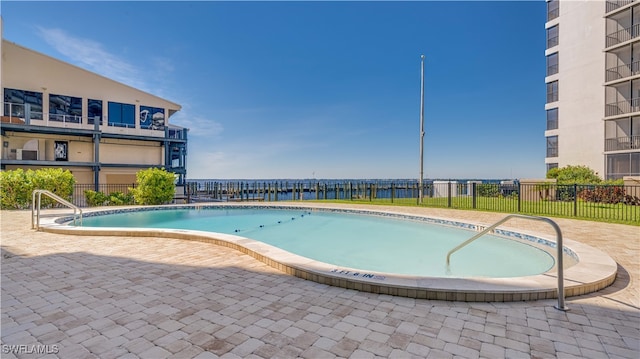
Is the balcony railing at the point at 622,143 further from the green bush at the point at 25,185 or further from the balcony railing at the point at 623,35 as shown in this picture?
the green bush at the point at 25,185

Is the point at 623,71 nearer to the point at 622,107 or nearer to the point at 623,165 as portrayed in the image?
the point at 622,107

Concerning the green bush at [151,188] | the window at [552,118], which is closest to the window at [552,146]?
the window at [552,118]

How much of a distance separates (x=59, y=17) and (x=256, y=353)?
17400mm

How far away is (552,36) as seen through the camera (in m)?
21.9

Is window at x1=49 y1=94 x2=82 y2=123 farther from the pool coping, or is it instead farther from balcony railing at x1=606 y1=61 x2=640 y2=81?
balcony railing at x1=606 y1=61 x2=640 y2=81

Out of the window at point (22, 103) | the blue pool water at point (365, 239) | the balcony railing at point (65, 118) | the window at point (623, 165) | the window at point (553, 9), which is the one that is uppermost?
the window at point (553, 9)

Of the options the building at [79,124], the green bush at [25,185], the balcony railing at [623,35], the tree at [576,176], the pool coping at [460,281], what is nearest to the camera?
the pool coping at [460,281]

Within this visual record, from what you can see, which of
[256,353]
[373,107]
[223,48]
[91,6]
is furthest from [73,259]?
[373,107]

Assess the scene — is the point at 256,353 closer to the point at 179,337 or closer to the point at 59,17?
the point at 179,337

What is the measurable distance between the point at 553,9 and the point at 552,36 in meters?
2.02

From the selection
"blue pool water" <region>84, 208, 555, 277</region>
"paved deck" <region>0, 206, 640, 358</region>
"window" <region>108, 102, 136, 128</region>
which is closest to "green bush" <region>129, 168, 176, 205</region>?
"blue pool water" <region>84, 208, 555, 277</region>

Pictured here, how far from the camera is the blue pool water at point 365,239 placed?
564 cm

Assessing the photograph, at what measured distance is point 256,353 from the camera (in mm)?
2172

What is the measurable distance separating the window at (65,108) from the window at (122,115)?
1603mm
